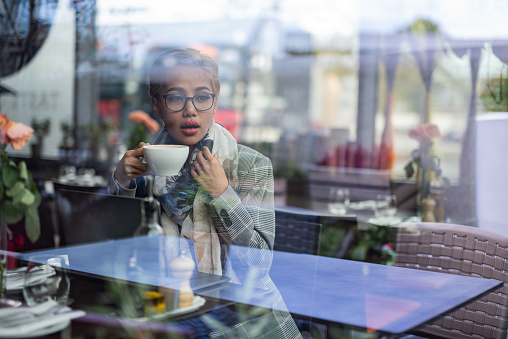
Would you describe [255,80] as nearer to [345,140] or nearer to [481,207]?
[345,140]

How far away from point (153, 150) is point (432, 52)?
387 centimetres

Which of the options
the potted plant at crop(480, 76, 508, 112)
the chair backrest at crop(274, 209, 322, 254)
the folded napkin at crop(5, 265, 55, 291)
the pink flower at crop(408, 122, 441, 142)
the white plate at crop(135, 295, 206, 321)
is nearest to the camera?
the white plate at crop(135, 295, 206, 321)

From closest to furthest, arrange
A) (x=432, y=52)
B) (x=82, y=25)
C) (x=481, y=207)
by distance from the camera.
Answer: (x=481, y=207) → (x=82, y=25) → (x=432, y=52)

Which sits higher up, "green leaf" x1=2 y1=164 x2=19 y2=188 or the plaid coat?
"green leaf" x1=2 y1=164 x2=19 y2=188

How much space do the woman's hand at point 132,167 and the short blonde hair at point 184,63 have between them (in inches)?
7.6

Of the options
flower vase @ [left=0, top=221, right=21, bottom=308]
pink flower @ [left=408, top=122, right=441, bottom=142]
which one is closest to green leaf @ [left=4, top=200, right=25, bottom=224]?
flower vase @ [left=0, top=221, right=21, bottom=308]

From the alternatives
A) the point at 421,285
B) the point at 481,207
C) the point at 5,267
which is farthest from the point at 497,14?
the point at 5,267

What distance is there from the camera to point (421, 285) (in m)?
1.39

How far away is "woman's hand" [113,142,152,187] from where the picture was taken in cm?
155

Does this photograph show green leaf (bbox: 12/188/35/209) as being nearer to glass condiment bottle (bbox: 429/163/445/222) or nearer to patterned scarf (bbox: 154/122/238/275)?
patterned scarf (bbox: 154/122/238/275)

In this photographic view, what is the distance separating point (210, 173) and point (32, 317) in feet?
2.07

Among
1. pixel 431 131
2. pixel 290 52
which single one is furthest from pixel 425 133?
pixel 290 52

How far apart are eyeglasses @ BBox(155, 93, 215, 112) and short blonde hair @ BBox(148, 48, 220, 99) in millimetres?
42

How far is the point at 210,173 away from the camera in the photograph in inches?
59.9
